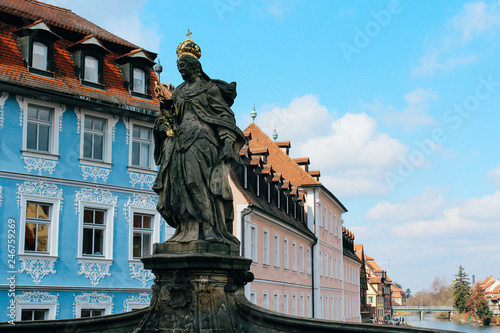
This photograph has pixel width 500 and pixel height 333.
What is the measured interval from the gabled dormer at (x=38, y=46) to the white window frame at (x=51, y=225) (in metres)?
3.62

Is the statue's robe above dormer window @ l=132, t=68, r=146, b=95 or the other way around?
the other way around

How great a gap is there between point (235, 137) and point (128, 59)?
15.3m

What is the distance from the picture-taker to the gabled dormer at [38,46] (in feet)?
63.0

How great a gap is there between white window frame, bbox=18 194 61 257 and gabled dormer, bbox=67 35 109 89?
12.5ft

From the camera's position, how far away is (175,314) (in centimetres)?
678

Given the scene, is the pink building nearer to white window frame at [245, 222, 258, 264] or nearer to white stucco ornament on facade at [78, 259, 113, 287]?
white window frame at [245, 222, 258, 264]

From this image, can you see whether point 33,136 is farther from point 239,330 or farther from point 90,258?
point 239,330

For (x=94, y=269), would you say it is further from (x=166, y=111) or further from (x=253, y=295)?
(x=166, y=111)

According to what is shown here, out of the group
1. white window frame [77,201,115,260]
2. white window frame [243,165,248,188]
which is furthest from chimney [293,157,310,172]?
white window frame [77,201,115,260]

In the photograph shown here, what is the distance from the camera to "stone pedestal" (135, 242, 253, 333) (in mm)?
6656

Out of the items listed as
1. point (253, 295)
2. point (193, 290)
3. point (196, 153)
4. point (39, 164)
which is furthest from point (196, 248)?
point (253, 295)

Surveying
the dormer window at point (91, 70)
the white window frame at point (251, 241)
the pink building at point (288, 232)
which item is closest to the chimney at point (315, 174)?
the pink building at point (288, 232)

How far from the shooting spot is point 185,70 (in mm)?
7449

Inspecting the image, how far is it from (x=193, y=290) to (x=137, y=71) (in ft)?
53.2
